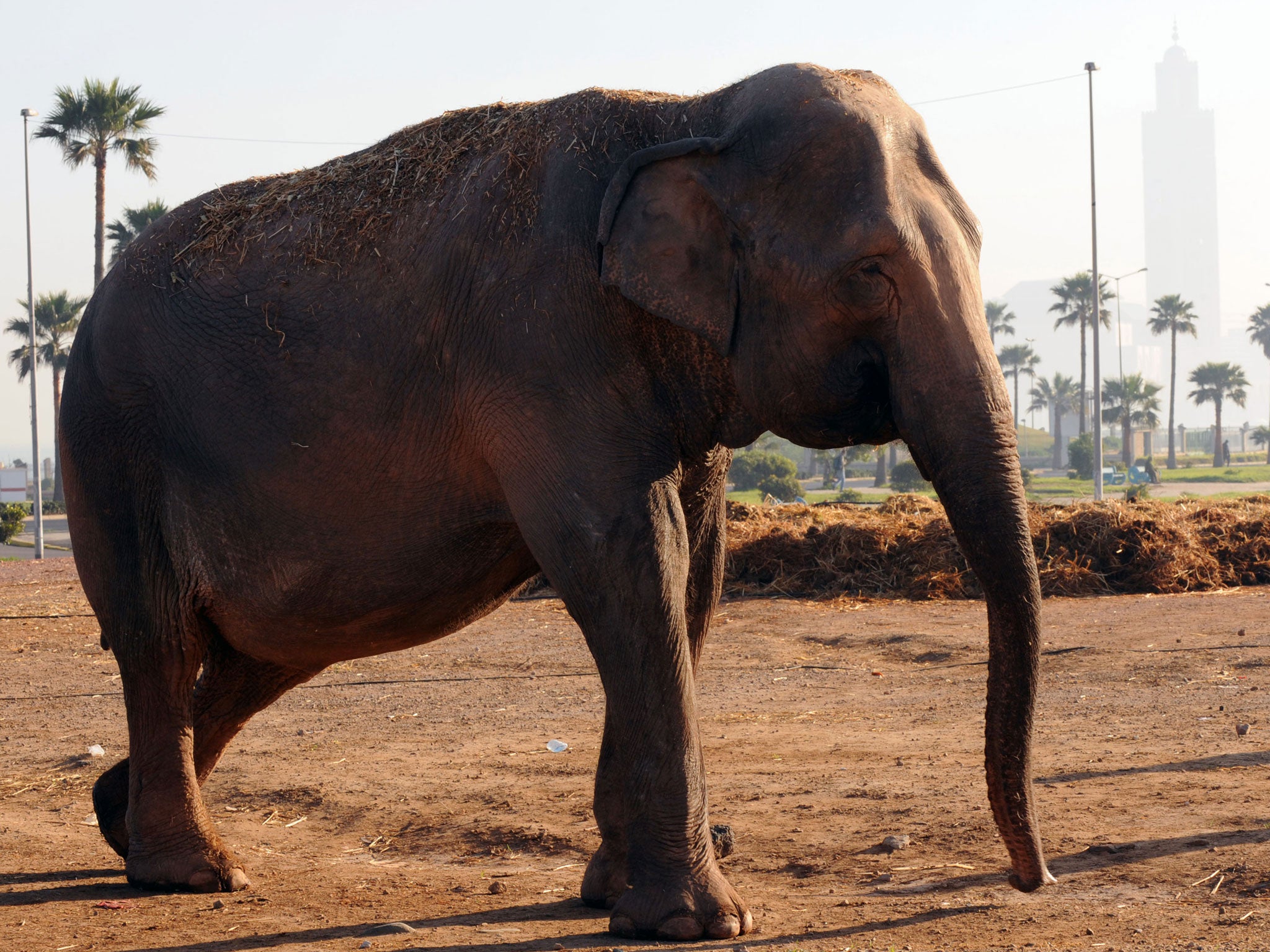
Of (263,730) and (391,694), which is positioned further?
(391,694)

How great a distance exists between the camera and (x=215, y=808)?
765 cm

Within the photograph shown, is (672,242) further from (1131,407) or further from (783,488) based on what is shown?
(1131,407)

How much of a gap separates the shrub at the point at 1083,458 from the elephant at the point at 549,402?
271 feet

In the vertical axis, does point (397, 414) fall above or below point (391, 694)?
above

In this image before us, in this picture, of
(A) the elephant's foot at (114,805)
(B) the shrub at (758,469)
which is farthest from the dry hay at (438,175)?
(B) the shrub at (758,469)

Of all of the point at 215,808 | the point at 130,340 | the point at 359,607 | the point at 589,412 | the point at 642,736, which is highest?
the point at 130,340

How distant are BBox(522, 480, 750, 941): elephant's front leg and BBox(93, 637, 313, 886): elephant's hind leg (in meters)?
2.06

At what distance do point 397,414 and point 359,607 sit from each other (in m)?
0.76

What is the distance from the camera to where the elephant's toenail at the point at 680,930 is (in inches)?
182

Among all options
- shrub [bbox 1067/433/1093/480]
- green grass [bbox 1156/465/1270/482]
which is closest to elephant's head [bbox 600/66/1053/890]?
green grass [bbox 1156/465/1270/482]

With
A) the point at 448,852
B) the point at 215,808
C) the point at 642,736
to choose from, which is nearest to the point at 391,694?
the point at 215,808

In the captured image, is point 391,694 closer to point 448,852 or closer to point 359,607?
point 448,852

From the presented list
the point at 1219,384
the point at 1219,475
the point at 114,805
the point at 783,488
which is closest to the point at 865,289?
the point at 114,805

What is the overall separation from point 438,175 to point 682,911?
279 centimetres
